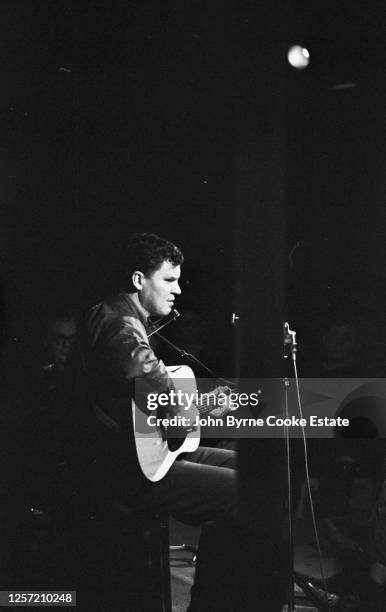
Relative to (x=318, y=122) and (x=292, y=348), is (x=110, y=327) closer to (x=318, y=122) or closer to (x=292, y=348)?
(x=292, y=348)

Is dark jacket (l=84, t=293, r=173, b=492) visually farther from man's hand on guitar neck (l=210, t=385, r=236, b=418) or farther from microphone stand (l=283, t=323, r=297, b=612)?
microphone stand (l=283, t=323, r=297, b=612)

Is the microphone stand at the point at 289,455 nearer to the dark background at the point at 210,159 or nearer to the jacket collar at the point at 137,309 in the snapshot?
the dark background at the point at 210,159

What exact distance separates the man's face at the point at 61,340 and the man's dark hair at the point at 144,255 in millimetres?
283

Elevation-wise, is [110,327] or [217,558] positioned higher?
[110,327]

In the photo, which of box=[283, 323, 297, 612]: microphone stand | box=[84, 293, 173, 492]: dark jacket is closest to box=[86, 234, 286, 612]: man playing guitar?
box=[84, 293, 173, 492]: dark jacket

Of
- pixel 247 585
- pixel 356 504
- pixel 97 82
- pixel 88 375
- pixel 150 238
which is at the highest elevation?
pixel 97 82

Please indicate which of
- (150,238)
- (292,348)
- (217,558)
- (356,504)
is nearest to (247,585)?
(217,558)

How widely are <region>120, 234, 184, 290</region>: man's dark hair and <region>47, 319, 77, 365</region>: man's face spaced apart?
0.93ft

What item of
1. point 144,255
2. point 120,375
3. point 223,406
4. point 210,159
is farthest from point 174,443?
point 210,159

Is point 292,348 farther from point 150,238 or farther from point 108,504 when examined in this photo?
point 108,504

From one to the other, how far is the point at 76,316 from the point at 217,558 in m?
1.12

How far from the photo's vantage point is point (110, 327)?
2.50 metres

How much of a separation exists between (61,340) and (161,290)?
0.46 metres

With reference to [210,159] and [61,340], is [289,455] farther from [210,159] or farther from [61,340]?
[210,159]
